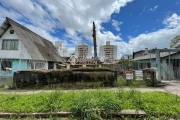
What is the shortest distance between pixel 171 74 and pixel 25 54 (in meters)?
16.3

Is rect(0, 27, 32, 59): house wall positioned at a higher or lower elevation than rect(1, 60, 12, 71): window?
higher

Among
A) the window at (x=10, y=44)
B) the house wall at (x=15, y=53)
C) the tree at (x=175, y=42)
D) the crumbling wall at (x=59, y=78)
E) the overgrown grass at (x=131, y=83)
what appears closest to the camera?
the crumbling wall at (x=59, y=78)

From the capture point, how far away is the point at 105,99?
4.22 m

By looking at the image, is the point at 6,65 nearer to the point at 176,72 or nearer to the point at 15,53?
the point at 15,53

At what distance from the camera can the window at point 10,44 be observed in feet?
44.5

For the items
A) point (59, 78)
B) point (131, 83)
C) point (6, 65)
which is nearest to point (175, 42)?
point (131, 83)

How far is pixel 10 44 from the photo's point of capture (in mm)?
13664

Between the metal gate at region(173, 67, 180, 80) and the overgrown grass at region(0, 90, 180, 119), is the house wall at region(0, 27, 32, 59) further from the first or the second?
the metal gate at region(173, 67, 180, 80)

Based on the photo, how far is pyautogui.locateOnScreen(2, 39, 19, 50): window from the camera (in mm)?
13555

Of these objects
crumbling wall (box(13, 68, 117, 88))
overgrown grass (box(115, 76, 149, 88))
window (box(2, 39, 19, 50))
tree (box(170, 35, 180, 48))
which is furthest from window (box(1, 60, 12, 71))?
tree (box(170, 35, 180, 48))

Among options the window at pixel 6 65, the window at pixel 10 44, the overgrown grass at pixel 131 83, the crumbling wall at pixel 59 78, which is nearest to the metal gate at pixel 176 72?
the overgrown grass at pixel 131 83

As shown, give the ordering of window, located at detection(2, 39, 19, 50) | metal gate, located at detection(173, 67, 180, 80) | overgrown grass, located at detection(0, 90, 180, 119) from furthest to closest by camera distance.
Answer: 1. window, located at detection(2, 39, 19, 50)
2. metal gate, located at detection(173, 67, 180, 80)
3. overgrown grass, located at detection(0, 90, 180, 119)

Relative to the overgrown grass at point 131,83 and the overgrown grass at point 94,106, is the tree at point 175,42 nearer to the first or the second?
the overgrown grass at point 131,83

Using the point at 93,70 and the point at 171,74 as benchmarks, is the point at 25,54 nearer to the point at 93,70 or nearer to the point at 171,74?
the point at 93,70
